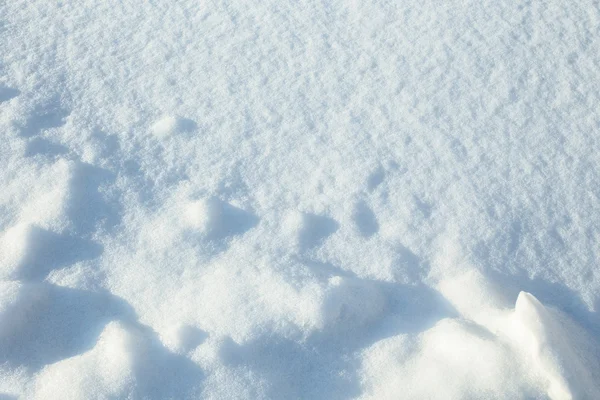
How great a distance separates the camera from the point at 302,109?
4.22ft

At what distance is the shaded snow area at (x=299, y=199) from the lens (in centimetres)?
91

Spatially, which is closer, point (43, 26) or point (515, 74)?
point (515, 74)

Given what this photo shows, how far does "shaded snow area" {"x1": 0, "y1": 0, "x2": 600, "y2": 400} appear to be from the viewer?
0.91 m

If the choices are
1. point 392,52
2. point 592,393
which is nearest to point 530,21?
point 392,52

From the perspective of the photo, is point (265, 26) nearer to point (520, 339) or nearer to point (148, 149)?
point (148, 149)

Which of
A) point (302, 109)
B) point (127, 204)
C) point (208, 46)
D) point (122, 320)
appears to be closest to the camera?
point (122, 320)

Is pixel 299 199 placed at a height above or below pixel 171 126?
below

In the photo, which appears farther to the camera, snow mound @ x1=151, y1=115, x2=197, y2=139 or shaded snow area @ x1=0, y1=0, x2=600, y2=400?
snow mound @ x1=151, y1=115, x2=197, y2=139

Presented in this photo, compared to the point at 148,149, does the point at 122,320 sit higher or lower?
lower

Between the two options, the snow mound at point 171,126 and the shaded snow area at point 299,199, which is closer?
the shaded snow area at point 299,199

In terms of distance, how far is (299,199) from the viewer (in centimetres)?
114

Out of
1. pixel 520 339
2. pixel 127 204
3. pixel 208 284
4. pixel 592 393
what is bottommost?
pixel 592 393

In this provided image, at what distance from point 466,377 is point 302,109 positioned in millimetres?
712

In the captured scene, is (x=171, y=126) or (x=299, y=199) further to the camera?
(x=171, y=126)
